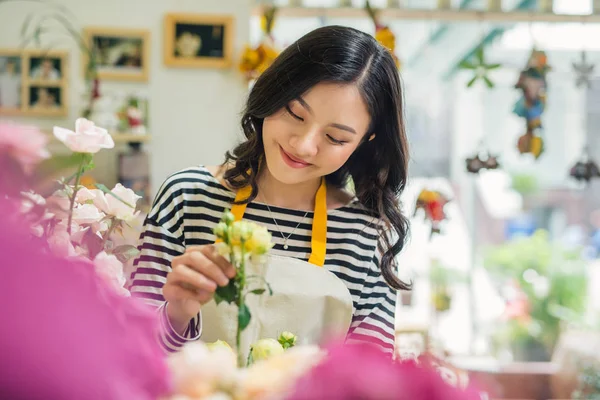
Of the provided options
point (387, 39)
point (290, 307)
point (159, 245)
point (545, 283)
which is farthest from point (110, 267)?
point (545, 283)

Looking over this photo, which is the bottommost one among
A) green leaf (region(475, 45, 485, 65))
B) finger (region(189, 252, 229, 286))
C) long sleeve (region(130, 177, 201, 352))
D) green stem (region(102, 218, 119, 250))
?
long sleeve (region(130, 177, 201, 352))

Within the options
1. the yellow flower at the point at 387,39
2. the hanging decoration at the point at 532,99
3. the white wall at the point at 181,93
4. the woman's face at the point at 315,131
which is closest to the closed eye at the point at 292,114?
the woman's face at the point at 315,131

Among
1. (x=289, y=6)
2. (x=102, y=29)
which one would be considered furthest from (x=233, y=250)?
(x=102, y=29)

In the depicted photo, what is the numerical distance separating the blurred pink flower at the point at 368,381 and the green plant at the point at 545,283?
184 inches

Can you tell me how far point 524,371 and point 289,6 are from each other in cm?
228

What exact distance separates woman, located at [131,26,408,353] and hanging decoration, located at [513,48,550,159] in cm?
214

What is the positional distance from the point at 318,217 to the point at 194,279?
0.88 meters

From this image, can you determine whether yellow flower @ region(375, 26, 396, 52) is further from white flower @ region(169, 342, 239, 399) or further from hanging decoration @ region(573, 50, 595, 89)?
white flower @ region(169, 342, 239, 399)

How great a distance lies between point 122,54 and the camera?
380cm

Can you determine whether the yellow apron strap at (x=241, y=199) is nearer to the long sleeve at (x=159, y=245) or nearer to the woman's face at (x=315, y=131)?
the long sleeve at (x=159, y=245)

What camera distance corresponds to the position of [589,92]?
5.36m

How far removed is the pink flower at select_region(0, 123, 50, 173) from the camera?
435 mm

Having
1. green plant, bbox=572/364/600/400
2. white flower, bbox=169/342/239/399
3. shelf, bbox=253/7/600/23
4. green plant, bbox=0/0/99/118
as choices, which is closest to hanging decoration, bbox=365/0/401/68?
shelf, bbox=253/7/600/23

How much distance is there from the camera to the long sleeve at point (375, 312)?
1.38m
